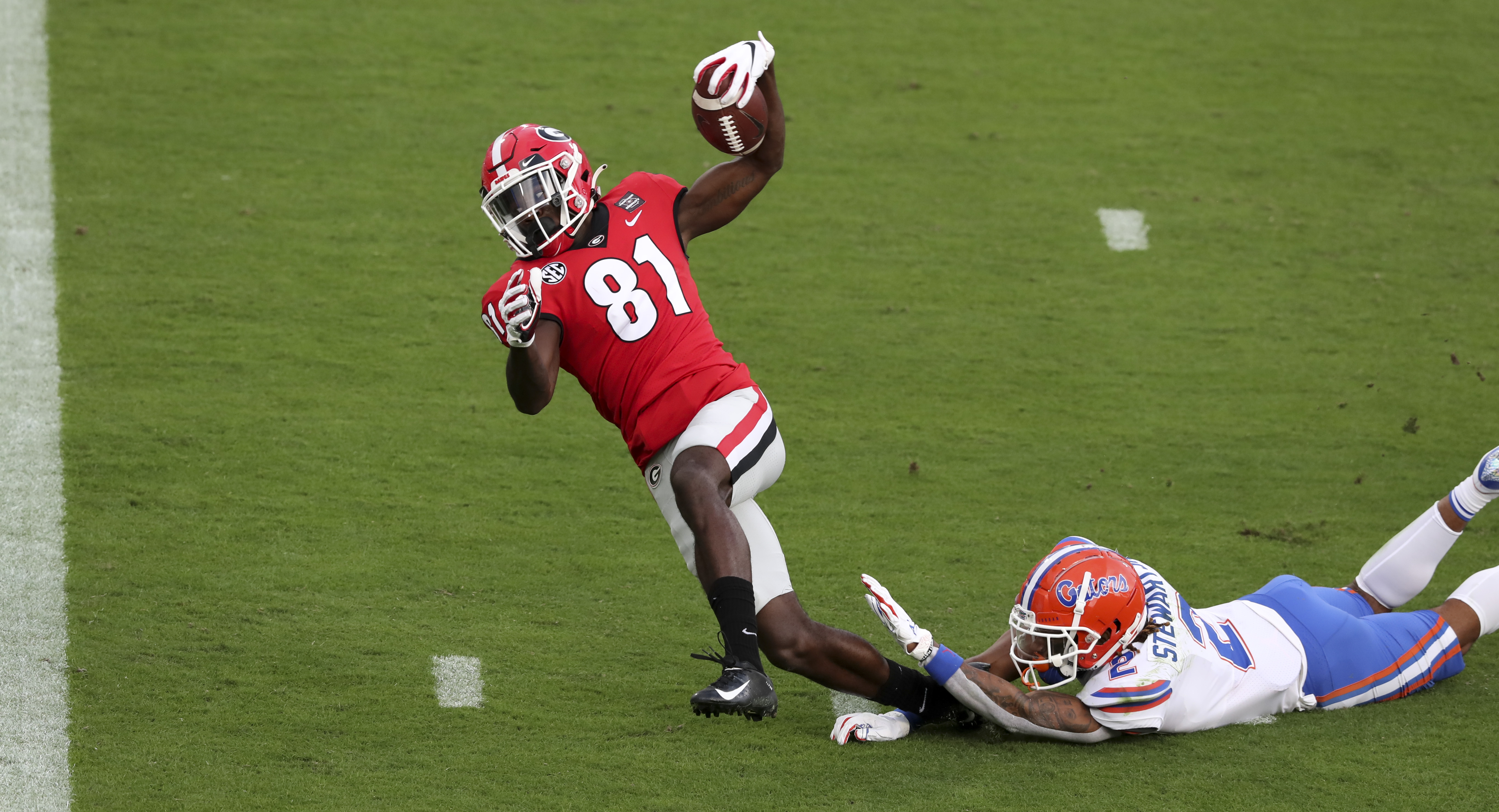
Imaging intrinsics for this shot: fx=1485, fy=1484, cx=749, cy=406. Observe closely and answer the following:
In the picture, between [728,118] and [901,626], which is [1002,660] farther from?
[728,118]

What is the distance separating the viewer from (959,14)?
30.6ft

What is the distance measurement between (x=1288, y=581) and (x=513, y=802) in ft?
7.77

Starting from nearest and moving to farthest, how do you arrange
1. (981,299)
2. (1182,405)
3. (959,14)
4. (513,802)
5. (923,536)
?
(513,802), (923,536), (1182,405), (981,299), (959,14)

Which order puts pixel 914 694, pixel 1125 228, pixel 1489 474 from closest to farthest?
pixel 914 694, pixel 1489 474, pixel 1125 228

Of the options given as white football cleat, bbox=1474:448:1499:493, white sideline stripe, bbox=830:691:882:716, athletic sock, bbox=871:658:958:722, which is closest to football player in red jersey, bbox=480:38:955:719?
athletic sock, bbox=871:658:958:722

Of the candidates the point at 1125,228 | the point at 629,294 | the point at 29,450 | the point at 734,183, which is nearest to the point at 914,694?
the point at 629,294

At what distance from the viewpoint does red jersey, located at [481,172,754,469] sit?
3.98 m

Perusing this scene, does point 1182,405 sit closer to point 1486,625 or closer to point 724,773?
point 1486,625

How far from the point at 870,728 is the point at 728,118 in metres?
1.74

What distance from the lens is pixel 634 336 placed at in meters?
4.02

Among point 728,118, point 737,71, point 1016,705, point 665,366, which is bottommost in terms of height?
point 1016,705

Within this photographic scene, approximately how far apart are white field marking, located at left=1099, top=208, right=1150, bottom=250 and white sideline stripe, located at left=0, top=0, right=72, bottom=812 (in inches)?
193

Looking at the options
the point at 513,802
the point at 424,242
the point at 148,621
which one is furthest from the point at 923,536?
the point at 424,242

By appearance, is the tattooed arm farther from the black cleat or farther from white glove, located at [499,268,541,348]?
white glove, located at [499,268,541,348]
